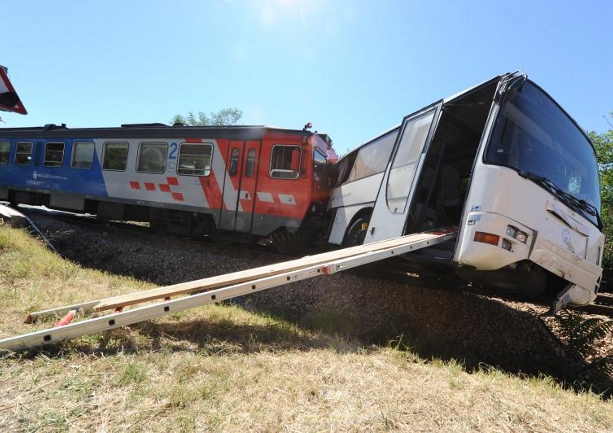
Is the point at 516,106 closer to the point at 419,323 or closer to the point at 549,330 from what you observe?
the point at 419,323

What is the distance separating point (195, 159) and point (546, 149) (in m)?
6.72

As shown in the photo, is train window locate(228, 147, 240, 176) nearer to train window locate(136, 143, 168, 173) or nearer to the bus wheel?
train window locate(136, 143, 168, 173)

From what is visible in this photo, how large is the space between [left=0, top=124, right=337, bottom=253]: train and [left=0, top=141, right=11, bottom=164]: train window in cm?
138

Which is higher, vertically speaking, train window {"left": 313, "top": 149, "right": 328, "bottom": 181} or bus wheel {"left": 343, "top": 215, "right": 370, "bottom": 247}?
train window {"left": 313, "top": 149, "right": 328, "bottom": 181}

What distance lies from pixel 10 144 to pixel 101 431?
13256mm

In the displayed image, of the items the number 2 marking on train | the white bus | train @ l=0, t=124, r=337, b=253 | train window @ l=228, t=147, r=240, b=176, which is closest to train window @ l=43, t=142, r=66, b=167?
train @ l=0, t=124, r=337, b=253

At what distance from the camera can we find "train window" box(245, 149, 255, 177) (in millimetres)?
7441

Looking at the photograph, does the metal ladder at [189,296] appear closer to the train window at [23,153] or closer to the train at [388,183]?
the train at [388,183]

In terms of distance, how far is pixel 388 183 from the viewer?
5094mm

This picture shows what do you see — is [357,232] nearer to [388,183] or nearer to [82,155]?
[388,183]

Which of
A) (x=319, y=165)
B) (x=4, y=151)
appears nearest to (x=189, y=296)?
(x=319, y=165)

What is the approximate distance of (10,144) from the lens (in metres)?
11.4

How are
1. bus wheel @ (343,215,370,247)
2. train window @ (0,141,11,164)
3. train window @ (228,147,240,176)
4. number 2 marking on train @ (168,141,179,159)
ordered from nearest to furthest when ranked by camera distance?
bus wheel @ (343,215,370,247) < train window @ (228,147,240,176) < number 2 marking on train @ (168,141,179,159) < train window @ (0,141,11,164)

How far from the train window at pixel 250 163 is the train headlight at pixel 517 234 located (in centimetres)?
518
